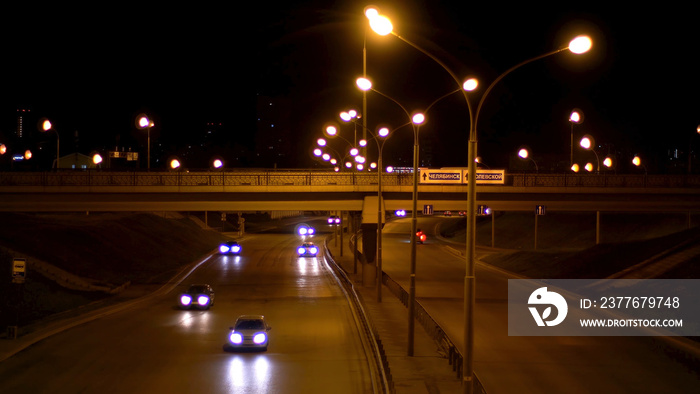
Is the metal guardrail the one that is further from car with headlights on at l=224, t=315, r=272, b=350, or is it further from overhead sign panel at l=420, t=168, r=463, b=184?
overhead sign panel at l=420, t=168, r=463, b=184

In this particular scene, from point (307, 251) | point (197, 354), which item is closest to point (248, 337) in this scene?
point (197, 354)

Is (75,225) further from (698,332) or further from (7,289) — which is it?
(698,332)

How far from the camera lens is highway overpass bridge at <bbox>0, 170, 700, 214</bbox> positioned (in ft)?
116

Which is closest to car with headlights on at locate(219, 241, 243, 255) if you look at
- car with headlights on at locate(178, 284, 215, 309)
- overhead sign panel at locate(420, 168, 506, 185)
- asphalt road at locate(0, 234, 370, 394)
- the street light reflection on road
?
asphalt road at locate(0, 234, 370, 394)

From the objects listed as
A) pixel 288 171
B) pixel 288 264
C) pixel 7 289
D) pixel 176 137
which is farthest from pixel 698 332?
pixel 176 137

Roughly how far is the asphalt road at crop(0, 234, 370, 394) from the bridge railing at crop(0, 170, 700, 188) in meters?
6.86

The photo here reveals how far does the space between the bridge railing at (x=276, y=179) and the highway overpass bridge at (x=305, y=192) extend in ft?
0.18

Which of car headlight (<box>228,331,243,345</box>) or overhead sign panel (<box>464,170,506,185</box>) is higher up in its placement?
overhead sign panel (<box>464,170,506,185</box>)

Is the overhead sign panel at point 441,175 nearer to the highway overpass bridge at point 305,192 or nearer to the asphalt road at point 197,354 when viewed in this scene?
the highway overpass bridge at point 305,192

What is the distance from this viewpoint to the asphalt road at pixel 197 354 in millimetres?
18000

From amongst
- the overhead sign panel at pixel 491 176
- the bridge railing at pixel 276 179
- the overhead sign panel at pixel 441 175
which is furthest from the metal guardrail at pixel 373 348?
the overhead sign panel at pixel 491 176

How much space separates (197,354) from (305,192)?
16275 mm

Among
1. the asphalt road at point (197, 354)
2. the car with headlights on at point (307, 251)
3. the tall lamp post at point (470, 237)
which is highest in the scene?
the tall lamp post at point (470, 237)

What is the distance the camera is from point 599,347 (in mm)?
23562
